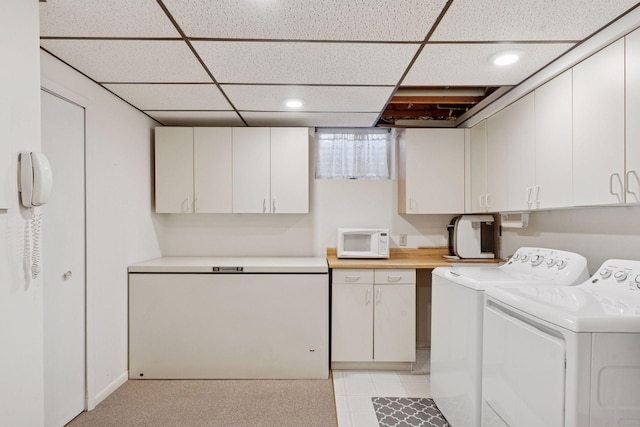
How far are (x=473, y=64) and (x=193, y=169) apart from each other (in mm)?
2288

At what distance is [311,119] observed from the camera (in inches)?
119

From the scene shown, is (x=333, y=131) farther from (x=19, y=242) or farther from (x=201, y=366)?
(x=19, y=242)

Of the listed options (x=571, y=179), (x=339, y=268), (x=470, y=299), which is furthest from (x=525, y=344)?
(x=339, y=268)

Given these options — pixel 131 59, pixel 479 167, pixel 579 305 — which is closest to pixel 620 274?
pixel 579 305

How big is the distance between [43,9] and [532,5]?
2.00 metres

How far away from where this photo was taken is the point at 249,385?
2.62 m

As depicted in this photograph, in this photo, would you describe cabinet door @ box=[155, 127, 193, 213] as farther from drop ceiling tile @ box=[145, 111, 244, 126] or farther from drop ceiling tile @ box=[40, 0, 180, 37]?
drop ceiling tile @ box=[40, 0, 180, 37]

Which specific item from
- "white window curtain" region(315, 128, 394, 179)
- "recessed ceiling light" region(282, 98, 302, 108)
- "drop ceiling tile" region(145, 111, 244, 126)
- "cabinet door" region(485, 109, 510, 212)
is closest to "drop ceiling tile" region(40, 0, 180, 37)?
"recessed ceiling light" region(282, 98, 302, 108)

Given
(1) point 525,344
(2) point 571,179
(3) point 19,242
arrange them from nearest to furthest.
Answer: (3) point 19,242, (1) point 525,344, (2) point 571,179

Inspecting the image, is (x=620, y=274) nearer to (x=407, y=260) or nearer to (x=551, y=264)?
(x=551, y=264)

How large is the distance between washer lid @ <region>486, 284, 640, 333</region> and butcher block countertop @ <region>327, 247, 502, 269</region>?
3.59ft

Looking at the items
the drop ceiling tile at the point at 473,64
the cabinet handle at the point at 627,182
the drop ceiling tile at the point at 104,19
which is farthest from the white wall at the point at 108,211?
the cabinet handle at the point at 627,182

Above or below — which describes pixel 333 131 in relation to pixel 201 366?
above

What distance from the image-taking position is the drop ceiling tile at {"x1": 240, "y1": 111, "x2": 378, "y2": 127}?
2.89 m
